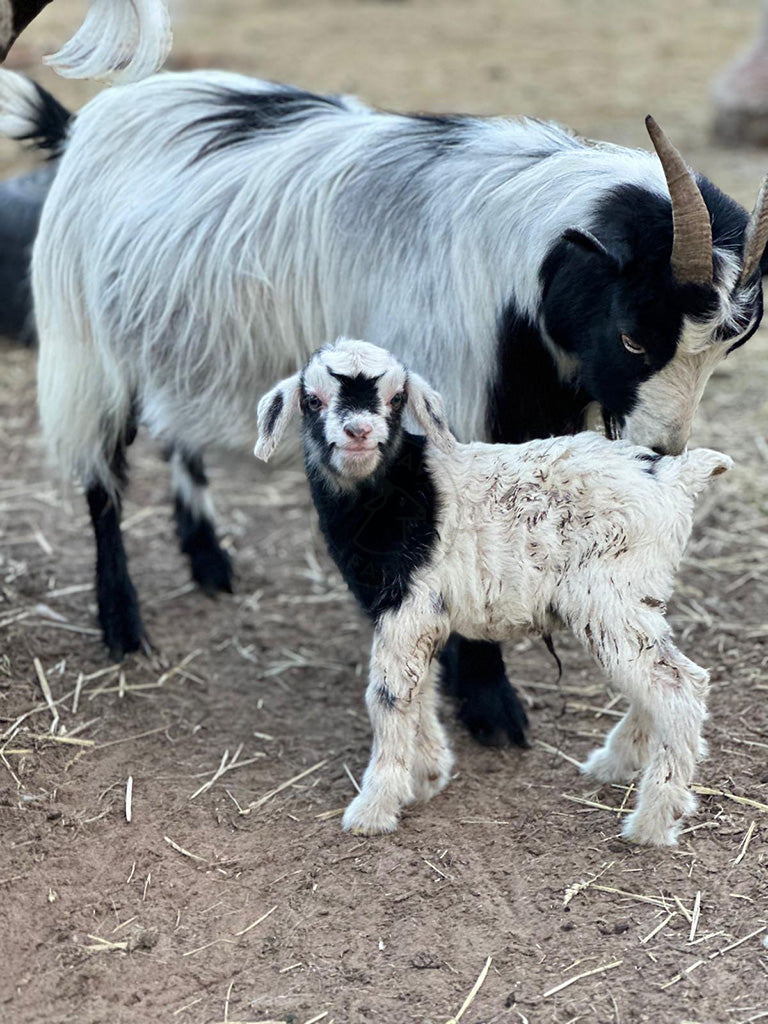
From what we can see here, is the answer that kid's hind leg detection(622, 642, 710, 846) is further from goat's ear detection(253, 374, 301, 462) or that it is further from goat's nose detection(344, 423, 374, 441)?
goat's ear detection(253, 374, 301, 462)

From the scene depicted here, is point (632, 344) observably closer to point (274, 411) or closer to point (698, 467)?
point (698, 467)

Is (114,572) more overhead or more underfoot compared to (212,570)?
more overhead

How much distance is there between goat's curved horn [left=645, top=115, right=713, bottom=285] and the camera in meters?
3.15

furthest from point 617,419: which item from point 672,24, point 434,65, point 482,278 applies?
point 672,24

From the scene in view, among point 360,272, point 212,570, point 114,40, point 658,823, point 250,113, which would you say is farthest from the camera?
point 212,570

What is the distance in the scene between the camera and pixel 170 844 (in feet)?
11.6

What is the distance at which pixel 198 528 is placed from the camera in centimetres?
518

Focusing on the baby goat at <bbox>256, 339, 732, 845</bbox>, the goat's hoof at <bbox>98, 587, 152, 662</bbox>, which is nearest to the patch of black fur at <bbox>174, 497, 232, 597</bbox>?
the goat's hoof at <bbox>98, 587, 152, 662</bbox>

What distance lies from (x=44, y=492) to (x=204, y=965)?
11.0 ft

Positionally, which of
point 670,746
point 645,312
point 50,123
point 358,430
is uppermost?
point 645,312

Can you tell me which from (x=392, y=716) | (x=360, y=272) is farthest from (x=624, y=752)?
(x=360, y=272)

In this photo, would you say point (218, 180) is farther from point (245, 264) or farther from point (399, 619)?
point (399, 619)

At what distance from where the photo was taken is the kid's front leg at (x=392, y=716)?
3.39 meters

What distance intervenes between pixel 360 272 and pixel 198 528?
5.28 ft
